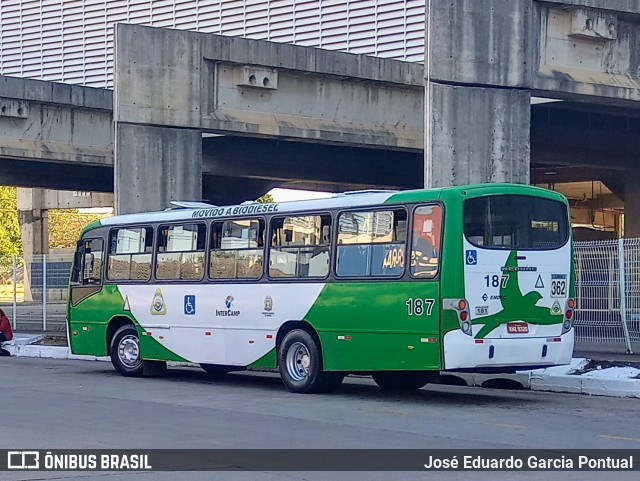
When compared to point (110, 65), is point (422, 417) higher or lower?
lower

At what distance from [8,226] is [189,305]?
6703 centimetres

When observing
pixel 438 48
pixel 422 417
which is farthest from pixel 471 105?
pixel 422 417

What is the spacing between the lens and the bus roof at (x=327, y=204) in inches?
631

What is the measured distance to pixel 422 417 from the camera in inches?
568

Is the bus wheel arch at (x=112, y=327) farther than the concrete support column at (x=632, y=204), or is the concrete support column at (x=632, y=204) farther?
the concrete support column at (x=632, y=204)

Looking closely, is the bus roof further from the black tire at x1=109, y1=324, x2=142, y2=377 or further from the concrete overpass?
the concrete overpass

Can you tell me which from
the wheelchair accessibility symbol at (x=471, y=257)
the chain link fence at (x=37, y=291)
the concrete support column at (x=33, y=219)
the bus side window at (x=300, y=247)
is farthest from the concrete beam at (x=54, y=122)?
the concrete support column at (x=33, y=219)

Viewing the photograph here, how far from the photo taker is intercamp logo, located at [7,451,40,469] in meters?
10.4

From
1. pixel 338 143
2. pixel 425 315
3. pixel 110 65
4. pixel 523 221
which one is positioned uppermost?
pixel 110 65

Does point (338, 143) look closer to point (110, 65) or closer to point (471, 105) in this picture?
point (471, 105)

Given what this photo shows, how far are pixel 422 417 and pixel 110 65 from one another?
27.7 m

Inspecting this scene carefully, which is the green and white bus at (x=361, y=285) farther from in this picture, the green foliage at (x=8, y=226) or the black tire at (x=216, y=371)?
the green foliage at (x=8, y=226)

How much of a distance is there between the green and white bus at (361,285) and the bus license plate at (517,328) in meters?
0.02
